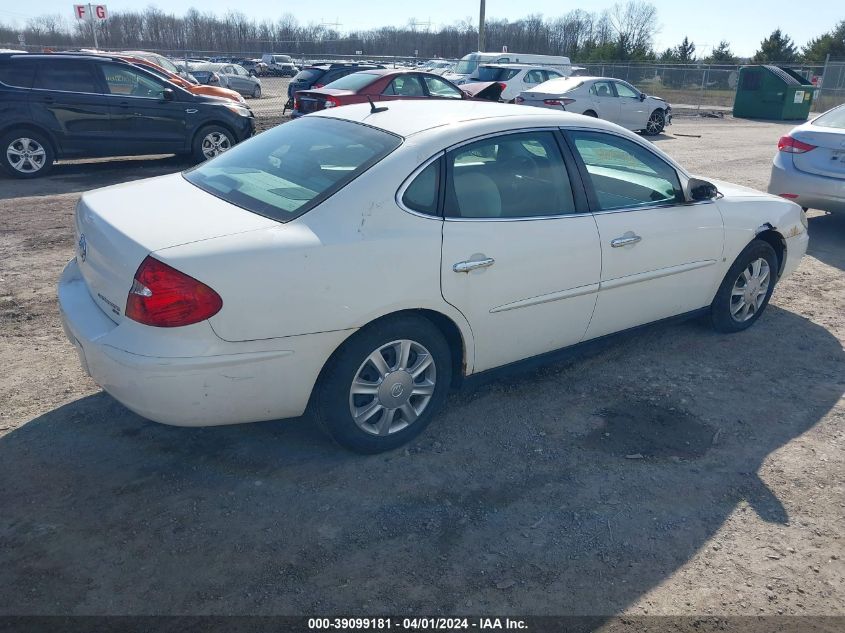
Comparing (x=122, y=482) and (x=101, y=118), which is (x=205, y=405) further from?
(x=101, y=118)

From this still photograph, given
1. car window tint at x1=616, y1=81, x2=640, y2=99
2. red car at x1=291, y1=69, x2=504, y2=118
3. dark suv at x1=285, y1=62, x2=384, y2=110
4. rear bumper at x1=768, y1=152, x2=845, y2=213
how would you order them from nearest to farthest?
rear bumper at x1=768, y1=152, x2=845, y2=213
red car at x1=291, y1=69, x2=504, y2=118
car window tint at x1=616, y1=81, x2=640, y2=99
dark suv at x1=285, y1=62, x2=384, y2=110

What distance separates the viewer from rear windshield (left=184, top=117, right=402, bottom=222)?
3436 mm

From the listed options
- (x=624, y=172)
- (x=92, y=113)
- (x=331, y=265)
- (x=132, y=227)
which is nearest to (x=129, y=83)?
(x=92, y=113)

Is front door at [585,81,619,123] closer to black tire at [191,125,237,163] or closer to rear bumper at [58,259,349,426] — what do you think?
black tire at [191,125,237,163]

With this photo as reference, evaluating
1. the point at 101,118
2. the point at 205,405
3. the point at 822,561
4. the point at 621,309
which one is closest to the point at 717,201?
the point at 621,309

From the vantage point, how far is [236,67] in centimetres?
3173

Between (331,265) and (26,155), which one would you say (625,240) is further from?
(26,155)

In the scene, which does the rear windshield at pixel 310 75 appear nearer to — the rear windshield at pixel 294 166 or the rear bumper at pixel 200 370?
the rear windshield at pixel 294 166

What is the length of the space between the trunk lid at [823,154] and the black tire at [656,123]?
444 inches

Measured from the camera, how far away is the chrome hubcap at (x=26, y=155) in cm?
1008

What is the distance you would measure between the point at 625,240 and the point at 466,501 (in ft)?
6.04

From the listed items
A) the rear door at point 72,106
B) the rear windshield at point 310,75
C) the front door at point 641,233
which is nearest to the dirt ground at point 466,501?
the front door at point 641,233

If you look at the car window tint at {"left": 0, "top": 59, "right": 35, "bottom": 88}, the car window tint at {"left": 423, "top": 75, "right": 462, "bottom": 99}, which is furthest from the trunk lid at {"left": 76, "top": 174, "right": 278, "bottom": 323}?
the car window tint at {"left": 423, "top": 75, "right": 462, "bottom": 99}

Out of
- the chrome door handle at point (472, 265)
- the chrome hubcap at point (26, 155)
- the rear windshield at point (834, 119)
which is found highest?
the rear windshield at point (834, 119)
